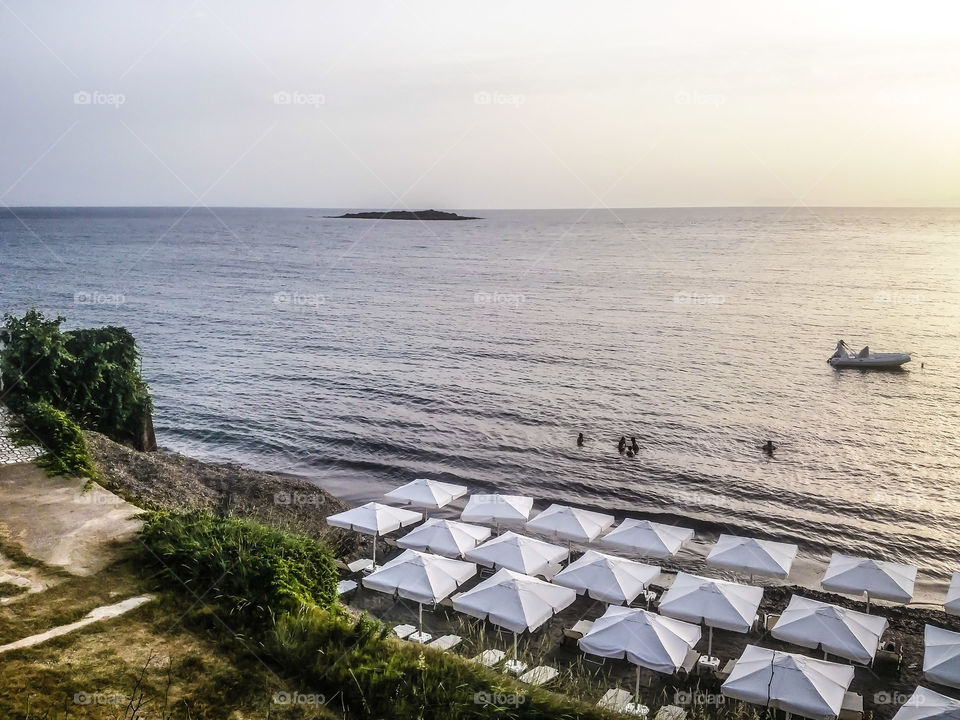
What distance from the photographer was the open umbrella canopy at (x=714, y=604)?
63.7 ft

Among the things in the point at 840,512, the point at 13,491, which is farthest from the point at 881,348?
the point at 13,491

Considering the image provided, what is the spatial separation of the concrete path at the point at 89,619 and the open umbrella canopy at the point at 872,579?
1834 cm

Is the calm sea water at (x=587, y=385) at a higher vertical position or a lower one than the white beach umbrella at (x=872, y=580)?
higher

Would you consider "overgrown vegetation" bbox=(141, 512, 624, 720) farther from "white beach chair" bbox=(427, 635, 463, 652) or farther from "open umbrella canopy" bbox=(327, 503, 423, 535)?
"open umbrella canopy" bbox=(327, 503, 423, 535)

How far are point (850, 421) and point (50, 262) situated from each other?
12064cm

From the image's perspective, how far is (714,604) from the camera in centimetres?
1983

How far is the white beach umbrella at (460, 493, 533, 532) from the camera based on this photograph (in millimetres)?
26500

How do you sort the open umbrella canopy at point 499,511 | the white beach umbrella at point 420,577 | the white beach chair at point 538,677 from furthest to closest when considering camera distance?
the open umbrella canopy at point 499,511, the white beach umbrella at point 420,577, the white beach chair at point 538,677

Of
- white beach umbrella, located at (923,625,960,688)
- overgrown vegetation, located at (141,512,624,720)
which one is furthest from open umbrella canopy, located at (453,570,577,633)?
white beach umbrella, located at (923,625,960,688)

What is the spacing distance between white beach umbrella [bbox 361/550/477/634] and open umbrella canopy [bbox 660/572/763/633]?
5.71 metres

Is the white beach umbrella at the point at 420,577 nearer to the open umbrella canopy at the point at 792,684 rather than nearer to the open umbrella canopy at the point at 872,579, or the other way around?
the open umbrella canopy at the point at 792,684

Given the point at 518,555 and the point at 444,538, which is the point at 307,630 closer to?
the point at 518,555

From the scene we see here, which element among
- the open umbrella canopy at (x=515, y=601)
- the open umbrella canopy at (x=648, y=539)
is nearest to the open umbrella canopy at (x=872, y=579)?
the open umbrella canopy at (x=648, y=539)

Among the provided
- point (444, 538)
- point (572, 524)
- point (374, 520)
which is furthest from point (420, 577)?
point (572, 524)
